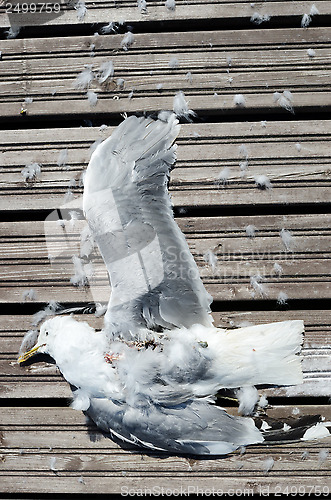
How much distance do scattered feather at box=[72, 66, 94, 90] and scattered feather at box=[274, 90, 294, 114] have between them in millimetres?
786

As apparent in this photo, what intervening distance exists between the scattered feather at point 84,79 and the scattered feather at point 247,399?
1.41 m

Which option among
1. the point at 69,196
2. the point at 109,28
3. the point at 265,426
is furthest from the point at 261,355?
the point at 109,28

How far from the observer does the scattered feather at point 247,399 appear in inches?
61.2

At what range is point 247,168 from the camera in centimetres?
163

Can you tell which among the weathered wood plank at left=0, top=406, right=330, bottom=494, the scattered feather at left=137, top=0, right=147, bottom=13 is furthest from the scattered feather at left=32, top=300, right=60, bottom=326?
the scattered feather at left=137, top=0, right=147, bottom=13

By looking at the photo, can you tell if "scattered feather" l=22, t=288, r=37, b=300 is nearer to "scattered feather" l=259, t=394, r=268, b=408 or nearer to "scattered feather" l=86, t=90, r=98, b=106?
"scattered feather" l=86, t=90, r=98, b=106

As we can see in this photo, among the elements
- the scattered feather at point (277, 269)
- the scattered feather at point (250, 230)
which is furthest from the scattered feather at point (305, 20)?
the scattered feather at point (277, 269)

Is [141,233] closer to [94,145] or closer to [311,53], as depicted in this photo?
[94,145]

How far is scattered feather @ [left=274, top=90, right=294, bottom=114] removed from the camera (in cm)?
164

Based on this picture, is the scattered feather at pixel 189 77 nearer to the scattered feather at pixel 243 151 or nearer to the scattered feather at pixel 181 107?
the scattered feather at pixel 181 107

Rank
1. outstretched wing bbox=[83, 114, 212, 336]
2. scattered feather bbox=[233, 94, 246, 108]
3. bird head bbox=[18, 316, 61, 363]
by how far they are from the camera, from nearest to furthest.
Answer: outstretched wing bbox=[83, 114, 212, 336] < bird head bbox=[18, 316, 61, 363] < scattered feather bbox=[233, 94, 246, 108]

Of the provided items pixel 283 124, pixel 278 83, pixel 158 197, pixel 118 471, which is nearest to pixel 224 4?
pixel 278 83

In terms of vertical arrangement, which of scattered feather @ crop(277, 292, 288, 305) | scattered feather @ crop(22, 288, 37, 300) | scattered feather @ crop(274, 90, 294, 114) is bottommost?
scattered feather @ crop(277, 292, 288, 305)

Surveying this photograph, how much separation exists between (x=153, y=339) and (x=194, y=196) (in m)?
0.60
